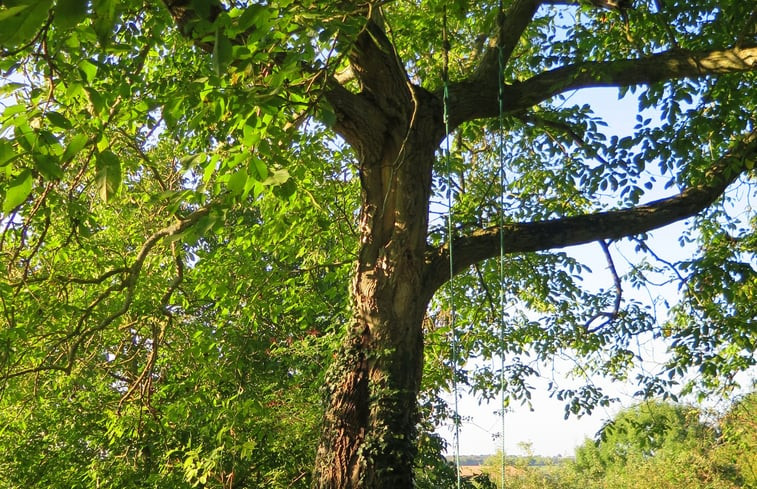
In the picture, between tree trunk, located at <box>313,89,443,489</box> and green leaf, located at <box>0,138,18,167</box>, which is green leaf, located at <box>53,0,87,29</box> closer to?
green leaf, located at <box>0,138,18,167</box>

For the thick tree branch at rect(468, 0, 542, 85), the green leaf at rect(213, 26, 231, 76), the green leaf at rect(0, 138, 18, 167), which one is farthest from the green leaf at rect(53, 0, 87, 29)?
the thick tree branch at rect(468, 0, 542, 85)

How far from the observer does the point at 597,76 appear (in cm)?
395

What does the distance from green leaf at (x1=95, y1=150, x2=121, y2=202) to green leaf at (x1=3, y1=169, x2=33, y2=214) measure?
0.44 ft

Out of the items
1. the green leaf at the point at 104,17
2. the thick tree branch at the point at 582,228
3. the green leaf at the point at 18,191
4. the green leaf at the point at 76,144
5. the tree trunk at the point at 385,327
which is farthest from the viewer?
the thick tree branch at the point at 582,228

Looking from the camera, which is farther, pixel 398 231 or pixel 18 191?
pixel 398 231

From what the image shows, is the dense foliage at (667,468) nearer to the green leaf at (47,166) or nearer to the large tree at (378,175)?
the large tree at (378,175)

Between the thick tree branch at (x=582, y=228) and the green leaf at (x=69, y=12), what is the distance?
2.93m

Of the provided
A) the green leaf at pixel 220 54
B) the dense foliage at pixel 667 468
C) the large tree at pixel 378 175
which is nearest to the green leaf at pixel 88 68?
the large tree at pixel 378 175

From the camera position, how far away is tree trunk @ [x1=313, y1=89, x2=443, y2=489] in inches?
136

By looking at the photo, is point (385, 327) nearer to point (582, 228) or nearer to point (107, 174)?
point (582, 228)

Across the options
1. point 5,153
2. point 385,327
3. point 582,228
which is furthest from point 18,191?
point 582,228

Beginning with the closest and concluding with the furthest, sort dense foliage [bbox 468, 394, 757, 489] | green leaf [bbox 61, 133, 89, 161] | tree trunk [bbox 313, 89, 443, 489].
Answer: green leaf [bbox 61, 133, 89, 161]
tree trunk [bbox 313, 89, 443, 489]
dense foliage [bbox 468, 394, 757, 489]

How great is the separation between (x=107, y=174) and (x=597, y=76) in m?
3.08

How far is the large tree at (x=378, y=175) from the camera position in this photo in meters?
2.40
